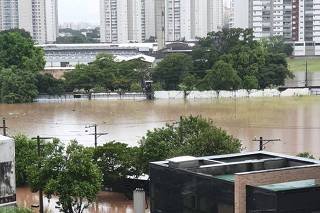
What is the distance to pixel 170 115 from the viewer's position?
21.3 m

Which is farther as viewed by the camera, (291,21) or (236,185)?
(291,21)

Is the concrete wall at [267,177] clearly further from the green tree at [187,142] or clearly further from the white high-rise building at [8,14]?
the white high-rise building at [8,14]

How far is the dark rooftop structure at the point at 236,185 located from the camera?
6613 millimetres

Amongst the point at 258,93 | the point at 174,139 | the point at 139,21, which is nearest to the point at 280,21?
the point at 139,21

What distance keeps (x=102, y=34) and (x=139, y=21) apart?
334cm

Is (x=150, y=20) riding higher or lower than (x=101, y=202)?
higher

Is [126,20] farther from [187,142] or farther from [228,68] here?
[187,142]

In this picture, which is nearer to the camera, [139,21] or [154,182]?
[154,182]

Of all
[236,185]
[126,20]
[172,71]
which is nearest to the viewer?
[236,185]

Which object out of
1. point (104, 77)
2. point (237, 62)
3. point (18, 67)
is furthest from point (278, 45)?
point (18, 67)

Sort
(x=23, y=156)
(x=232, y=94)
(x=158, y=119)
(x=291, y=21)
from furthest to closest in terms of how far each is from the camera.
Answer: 1. (x=291, y=21)
2. (x=232, y=94)
3. (x=158, y=119)
4. (x=23, y=156)

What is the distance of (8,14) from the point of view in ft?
176

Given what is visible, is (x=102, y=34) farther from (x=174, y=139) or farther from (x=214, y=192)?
(x=214, y=192)

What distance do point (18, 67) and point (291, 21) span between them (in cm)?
1758
